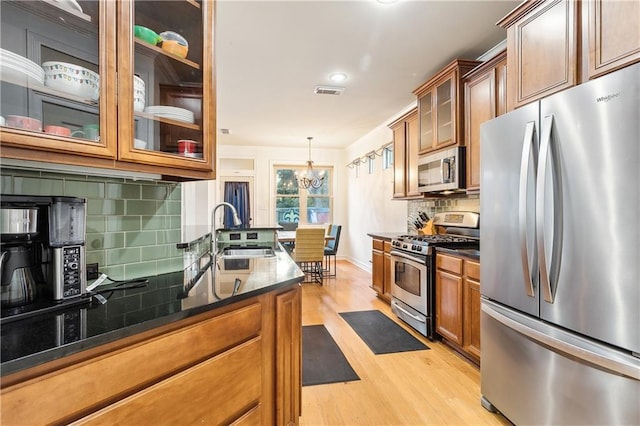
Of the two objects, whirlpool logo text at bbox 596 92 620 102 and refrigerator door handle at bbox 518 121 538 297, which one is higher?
whirlpool logo text at bbox 596 92 620 102

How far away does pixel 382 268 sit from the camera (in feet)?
13.5

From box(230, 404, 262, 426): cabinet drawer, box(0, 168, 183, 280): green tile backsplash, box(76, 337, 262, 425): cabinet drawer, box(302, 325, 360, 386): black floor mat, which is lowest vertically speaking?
box(302, 325, 360, 386): black floor mat

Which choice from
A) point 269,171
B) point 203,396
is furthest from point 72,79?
point 269,171

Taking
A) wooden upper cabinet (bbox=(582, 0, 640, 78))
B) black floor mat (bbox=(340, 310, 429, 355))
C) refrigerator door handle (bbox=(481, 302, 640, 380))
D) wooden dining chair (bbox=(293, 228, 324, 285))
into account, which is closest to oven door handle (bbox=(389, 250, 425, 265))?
black floor mat (bbox=(340, 310, 429, 355))

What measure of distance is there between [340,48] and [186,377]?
2.84m

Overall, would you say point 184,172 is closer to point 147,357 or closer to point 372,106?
point 147,357

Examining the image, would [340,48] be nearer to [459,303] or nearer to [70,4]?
[70,4]

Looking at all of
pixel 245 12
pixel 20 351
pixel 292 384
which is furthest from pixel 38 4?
pixel 292 384

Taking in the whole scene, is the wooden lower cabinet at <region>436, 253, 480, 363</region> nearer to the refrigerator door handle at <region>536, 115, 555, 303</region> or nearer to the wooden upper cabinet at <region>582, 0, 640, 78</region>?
the refrigerator door handle at <region>536, 115, 555, 303</region>

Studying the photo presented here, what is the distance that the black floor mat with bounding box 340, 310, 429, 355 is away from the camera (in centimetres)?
282

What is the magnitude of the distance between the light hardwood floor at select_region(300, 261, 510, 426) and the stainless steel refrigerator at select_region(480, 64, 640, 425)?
26 cm

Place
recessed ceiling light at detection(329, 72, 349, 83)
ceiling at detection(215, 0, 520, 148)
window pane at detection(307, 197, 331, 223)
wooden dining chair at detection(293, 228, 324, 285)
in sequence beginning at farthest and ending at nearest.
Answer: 1. window pane at detection(307, 197, 331, 223)
2. wooden dining chair at detection(293, 228, 324, 285)
3. recessed ceiling light at detection(329, 72, 349, 83)
4. ceiling at detection(215, 0, 520, 148)

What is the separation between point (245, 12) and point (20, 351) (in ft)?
7.96

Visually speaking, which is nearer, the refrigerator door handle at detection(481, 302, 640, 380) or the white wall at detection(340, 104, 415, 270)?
the refrigerator door handle at detection(481, 302, 640, 380)
